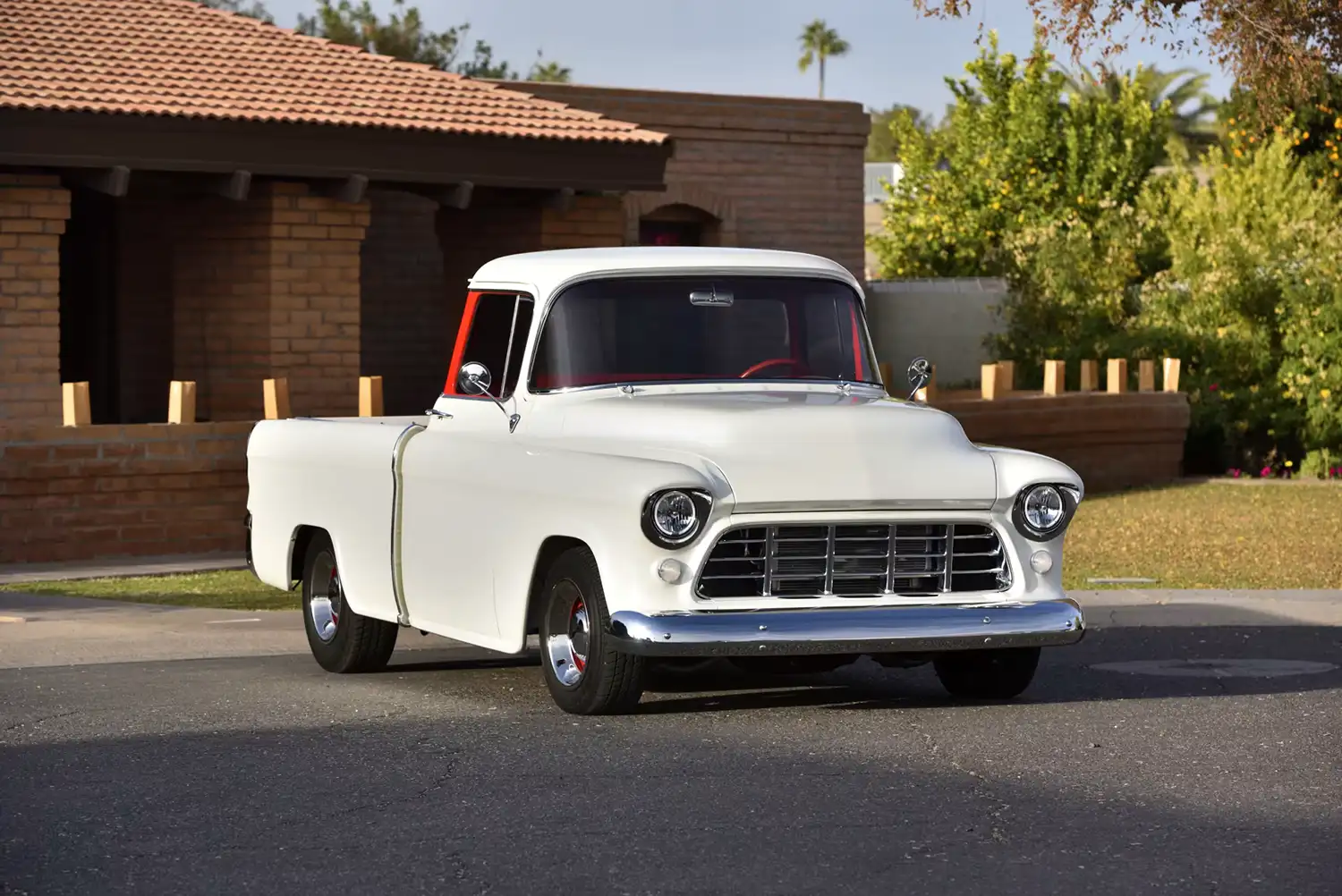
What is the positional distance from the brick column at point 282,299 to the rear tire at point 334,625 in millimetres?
8771

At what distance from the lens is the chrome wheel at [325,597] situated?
10945 mm

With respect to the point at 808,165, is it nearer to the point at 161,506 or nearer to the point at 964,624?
the point at 161,506

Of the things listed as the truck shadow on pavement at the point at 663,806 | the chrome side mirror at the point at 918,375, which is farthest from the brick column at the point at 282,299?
the truck shadow on pavement at the point at 663,806

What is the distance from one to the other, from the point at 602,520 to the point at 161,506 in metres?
8.93

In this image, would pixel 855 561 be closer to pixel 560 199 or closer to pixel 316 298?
pixel 316 298

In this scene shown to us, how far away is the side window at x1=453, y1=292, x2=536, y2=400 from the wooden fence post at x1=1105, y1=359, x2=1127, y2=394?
13.7 meters

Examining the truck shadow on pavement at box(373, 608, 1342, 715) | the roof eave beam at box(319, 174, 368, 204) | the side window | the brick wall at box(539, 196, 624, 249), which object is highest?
the roof eave beam at box(319, 174, 368, 204)

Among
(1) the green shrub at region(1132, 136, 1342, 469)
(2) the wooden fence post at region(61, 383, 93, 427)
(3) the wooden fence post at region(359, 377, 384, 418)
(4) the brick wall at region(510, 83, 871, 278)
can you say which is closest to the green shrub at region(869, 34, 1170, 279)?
(4) the brick wall at region(510, 83, 871, 278)

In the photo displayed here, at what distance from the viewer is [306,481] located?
10969 mm

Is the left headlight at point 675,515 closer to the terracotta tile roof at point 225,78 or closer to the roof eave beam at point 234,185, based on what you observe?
the terracotta tile roof at point 225,78

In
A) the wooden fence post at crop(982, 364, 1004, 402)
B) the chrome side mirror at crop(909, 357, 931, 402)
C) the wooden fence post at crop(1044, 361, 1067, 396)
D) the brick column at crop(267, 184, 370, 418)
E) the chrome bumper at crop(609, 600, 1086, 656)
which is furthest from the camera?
the wooden fence post at crop(1044, 361, 1067, 396)

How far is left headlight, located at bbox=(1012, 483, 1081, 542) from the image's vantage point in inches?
347

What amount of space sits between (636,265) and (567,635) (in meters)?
1.90

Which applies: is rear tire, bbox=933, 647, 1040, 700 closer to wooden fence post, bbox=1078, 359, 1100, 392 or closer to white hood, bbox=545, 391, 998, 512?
white hood, bbox=545, 391, 998, 512
